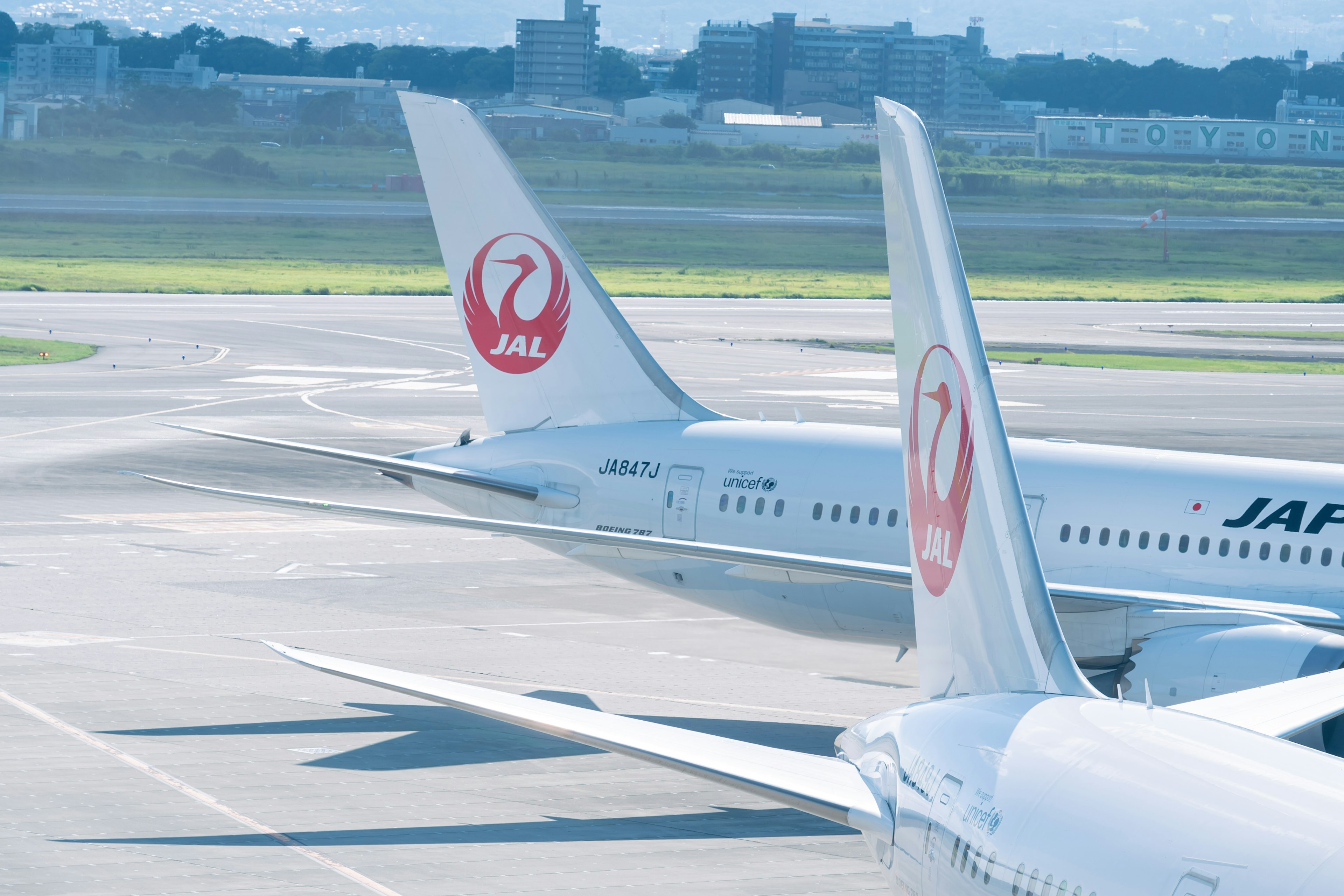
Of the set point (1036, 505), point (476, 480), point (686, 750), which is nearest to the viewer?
point (686, 750)

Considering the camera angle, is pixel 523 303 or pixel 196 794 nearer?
pixel 196 794

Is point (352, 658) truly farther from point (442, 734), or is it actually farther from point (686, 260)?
point (686, 260)

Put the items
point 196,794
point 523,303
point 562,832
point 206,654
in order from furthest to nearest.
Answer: point 523,303
point 206,654
point 196,794
point 562,832

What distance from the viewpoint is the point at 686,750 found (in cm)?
958

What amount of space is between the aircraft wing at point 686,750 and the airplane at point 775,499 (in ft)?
16.9

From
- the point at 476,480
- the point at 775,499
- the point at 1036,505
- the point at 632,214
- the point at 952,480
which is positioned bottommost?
the point at 476,480

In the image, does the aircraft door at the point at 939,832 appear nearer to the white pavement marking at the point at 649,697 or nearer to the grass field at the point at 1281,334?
the white pavement marking at the point at 649,697

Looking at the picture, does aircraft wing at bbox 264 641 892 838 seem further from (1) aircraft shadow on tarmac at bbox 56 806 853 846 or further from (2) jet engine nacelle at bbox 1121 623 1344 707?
(2) jet engine nacelle at bbox 1121 623 1344 707

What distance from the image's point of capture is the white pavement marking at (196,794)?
16.2m

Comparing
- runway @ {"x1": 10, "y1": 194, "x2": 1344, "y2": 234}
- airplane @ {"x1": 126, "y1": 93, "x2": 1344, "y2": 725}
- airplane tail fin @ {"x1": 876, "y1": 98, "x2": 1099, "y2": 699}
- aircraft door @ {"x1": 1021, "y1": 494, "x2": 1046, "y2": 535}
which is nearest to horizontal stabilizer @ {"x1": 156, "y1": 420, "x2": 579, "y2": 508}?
airplane @ {"x1": 126, "y1": 93, "x2": 1344, "y2": 725}

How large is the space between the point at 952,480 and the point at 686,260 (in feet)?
343

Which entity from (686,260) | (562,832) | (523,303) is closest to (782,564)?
(562,832)

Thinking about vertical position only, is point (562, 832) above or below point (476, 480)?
below

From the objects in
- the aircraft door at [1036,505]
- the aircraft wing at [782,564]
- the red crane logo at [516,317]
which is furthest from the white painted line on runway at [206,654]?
the aircraft door at [1036,505]
